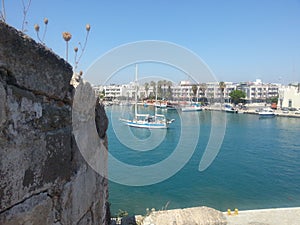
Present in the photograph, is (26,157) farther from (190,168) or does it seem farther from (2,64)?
(190,168)

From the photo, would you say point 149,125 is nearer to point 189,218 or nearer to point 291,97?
point 189,218

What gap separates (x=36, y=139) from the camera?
45.3 inches

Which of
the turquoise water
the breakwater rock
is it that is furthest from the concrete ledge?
the breakwater rock

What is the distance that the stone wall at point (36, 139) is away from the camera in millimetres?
1006

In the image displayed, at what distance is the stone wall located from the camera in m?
1.01

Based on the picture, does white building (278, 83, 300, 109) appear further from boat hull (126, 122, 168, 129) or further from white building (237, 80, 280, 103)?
boat hull (126, 122, 168, 129)

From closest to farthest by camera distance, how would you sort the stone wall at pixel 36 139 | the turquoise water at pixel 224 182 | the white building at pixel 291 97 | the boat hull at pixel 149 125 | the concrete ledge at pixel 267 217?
the stone wall at pixel 36 139, the concrete ledge at pixel 267 217, the turquoise water at pixel 224 182, the boat hull at pixel 149 125, the white building at pixel 291 97

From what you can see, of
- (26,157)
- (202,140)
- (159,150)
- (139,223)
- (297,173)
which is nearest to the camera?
(26,157)

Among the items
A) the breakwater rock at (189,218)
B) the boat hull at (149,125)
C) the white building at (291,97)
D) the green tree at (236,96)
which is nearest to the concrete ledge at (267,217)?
the breakwater rock at (189,218)

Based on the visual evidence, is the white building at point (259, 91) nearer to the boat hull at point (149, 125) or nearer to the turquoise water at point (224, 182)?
the boat hull at point (149, 125)

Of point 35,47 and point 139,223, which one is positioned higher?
point 35,47

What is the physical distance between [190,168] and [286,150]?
Result: 1284 centimetres

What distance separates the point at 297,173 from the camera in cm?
2164

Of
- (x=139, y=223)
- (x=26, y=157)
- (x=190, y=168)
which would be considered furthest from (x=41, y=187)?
(x=190, y=168)
